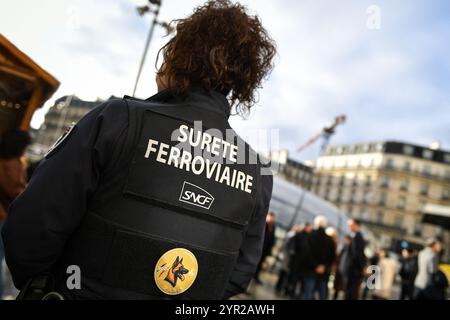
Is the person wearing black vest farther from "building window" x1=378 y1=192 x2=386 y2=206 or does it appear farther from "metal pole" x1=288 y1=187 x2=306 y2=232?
"building window" x1=378 y1=192 x2=386 y2=206

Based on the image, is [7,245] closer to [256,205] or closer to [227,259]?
[227,259]

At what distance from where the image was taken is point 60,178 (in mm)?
1126

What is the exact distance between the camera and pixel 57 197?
112 cm

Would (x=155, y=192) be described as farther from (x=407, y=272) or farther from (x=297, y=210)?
(x=297, y=210)

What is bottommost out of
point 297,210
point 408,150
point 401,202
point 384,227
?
point 297,210

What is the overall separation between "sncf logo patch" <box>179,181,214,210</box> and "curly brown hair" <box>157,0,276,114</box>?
37 centimetres

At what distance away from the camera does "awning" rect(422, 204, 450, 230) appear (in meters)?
12.1

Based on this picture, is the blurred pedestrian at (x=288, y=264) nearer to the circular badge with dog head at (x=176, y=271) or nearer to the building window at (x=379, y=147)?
the circular badge with dog head at (x=176, y=271)

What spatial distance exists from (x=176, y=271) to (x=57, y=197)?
1.48 ft

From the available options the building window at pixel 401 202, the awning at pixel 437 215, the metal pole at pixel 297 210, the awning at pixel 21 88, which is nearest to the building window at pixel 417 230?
the building window at pixel 401 202

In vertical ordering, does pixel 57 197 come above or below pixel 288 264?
above

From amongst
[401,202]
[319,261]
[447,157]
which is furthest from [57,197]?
[447,157]

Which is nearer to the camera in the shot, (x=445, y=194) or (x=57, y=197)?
(x=57, y=197)
